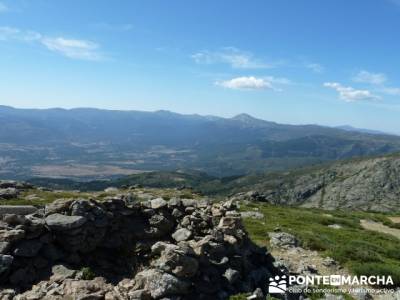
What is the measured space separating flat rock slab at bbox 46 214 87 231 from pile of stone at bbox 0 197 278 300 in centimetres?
5

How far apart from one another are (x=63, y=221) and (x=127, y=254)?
3910 millimetres

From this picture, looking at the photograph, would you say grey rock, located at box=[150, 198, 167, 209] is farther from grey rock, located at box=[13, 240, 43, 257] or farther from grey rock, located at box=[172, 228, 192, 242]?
grey rock, located at box=[13, 240, 43, 257]

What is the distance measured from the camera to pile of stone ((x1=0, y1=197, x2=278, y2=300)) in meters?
17.5

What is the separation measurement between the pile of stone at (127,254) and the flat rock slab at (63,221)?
5 centimetres

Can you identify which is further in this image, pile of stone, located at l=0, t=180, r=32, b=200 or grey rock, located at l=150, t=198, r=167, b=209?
pile of stone, located at l=0, t=180, r=32, b=200

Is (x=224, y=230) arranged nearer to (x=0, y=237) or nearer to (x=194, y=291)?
(x=194, y=291)

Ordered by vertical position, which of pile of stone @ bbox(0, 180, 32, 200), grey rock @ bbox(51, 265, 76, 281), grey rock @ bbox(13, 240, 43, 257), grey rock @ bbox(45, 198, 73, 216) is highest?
grey rock @ bbox(45, 198, 73, 216)

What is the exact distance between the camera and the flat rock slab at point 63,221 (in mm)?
20234

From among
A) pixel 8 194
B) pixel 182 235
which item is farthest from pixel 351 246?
pixel 8 194

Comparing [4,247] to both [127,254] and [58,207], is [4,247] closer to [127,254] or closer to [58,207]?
[58,207]

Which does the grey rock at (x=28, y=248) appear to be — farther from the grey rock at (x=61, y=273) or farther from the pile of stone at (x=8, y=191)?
the pile of stone at (x=8, y=191)

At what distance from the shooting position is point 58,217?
20.9m

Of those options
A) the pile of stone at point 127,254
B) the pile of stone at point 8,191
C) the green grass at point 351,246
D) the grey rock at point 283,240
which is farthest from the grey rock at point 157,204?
the pile of stone at point 8,191

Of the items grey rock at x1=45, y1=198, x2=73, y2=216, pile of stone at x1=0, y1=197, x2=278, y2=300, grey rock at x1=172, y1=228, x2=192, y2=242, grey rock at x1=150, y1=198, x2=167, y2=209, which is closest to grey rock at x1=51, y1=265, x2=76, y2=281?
pile of stone at x1=0, y1=197, x2=278, y2=300
